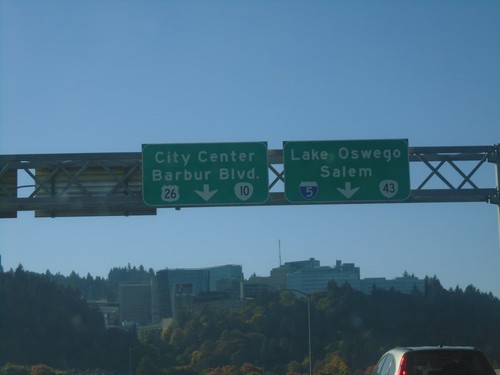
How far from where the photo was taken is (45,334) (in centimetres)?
3544

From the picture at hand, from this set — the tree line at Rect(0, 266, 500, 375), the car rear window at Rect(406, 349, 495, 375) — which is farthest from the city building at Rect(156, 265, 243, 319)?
the car rear window at Rect(406, 349, 495, 375)

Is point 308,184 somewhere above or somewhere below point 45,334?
above

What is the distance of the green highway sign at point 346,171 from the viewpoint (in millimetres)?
21344

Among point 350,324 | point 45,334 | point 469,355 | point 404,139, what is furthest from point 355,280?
point 469,355

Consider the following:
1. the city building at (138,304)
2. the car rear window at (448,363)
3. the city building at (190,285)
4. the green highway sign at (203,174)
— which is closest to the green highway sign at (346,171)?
the green highway sign at (203,174)

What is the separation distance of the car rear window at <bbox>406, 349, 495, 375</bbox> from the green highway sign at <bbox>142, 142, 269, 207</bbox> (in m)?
9.01

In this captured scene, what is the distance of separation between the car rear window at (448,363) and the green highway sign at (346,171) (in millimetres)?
8624

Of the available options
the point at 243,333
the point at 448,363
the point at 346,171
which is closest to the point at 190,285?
the point at 243,333

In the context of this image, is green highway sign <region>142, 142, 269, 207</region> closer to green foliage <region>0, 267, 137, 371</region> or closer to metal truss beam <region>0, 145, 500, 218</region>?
metal truss beam <region>0, 145, 500, 218</region>

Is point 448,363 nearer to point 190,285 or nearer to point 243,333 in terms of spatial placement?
point 243,333

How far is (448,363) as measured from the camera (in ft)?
42.0

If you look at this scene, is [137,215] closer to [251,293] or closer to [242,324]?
[242,324]

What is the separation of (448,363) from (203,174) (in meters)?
9.78

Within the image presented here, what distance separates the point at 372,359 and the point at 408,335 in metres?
2.64
